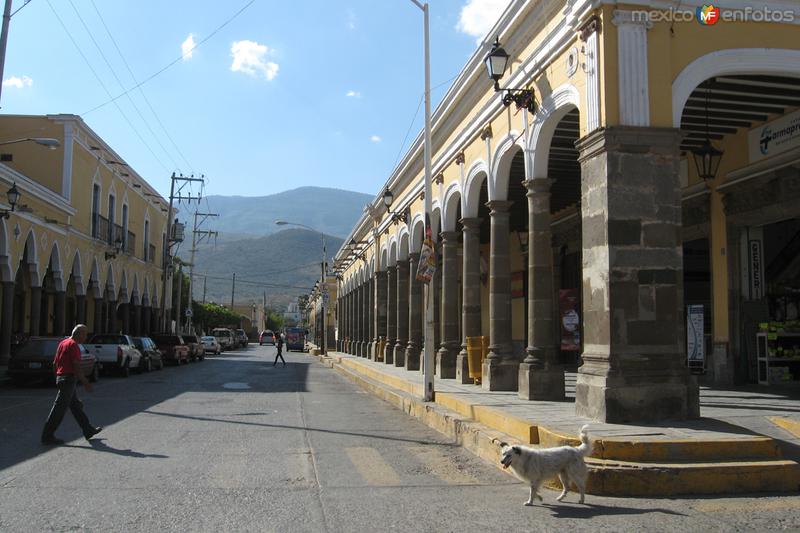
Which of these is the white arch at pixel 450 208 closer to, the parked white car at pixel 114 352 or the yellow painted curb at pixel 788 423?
the yellow painted curb at pixel 788 423

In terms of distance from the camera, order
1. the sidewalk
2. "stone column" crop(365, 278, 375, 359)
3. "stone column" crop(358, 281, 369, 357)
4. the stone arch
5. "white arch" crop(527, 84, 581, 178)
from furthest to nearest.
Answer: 1. "stone column" crop(358, 281, 369, 357)
2. "stone column" crop(365, 278, 375, 359)
3. the stone arch
4. "white arch" crop(527, 84, 581, 178)
5. the sidewalk

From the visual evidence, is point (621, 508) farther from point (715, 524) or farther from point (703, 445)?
point (703, 445)

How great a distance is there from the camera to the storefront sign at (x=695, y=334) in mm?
16188

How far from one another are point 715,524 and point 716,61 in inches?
Result: 273

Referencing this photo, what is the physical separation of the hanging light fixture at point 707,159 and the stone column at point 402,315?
13.8 metres

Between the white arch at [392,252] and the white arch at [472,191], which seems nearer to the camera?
the white arch at [472,191]

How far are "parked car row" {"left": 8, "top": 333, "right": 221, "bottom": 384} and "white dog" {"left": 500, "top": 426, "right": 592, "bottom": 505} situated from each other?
14431mm

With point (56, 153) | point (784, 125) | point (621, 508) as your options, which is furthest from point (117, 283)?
point (621, 508)

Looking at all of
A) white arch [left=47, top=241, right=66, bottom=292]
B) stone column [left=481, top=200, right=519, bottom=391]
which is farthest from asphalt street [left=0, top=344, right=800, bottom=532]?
white arch [left=47, top=241, right=66, bottom=292]

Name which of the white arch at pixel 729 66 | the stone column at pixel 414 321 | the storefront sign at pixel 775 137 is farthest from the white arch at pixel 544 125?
the stone column at pixel 414 321

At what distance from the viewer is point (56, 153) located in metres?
31.7

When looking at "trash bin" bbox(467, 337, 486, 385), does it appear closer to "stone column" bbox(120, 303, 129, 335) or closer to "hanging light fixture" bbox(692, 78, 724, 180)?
"hanging light fixture" bbox(692, 78, 724, 180)

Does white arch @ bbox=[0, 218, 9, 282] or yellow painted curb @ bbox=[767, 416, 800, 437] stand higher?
white arch @ bbox=[0, 218, 9, 282]

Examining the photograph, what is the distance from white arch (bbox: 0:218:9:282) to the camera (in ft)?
79.9
